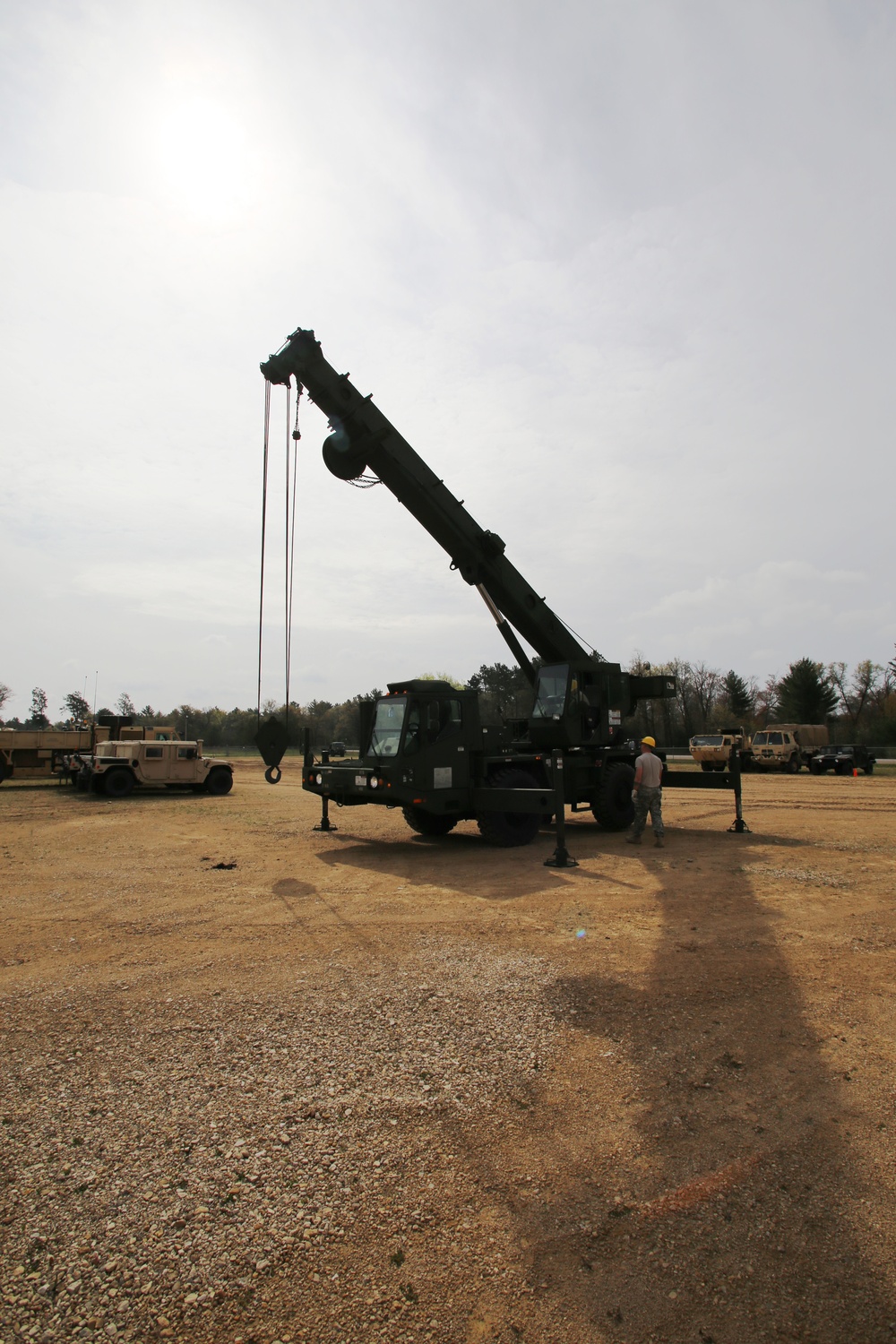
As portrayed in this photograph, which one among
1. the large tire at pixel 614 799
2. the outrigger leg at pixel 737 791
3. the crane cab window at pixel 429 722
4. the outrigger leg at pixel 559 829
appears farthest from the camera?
the large tire at pixel 614 799

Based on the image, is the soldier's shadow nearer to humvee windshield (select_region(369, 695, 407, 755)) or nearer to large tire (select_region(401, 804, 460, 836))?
humvee windshield (select_region(369, 695, 407, 755))

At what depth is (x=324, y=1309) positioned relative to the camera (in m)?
2.22

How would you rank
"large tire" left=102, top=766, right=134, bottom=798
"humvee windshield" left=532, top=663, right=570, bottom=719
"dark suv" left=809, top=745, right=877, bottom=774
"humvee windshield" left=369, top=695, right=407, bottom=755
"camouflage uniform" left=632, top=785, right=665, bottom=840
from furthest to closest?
"dark suv" left=809, top=745, right=877, bottom=774 → "large tire" left=102, top=766, right=134, bottom=798 → "humvee windshield" left=532, top=663, right=570, bottom=719 → "camouflage uniform" left=632, top=785, right=665, bottom=840 → "humvee windshield" left=369, top=695, right=407, bottom=755

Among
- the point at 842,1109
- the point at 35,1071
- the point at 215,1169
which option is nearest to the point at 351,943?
the point at 35,1071

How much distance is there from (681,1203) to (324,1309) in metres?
1.29

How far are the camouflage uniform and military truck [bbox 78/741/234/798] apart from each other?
1404 cm

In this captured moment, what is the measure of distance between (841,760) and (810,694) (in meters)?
22.2

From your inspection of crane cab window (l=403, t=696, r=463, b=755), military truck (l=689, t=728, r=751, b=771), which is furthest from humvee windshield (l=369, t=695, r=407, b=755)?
military truck (l=689, t=728, r=751, b=771)

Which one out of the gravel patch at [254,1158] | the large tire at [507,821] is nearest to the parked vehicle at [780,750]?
the large tire at [507,821]

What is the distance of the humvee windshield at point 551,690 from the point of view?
40.8 ft

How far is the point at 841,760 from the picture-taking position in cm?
2928

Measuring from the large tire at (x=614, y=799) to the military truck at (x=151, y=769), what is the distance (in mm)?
12905

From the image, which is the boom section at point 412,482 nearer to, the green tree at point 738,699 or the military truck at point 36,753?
the military truck at point 36,753

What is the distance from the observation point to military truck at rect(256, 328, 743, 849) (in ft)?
34.8
